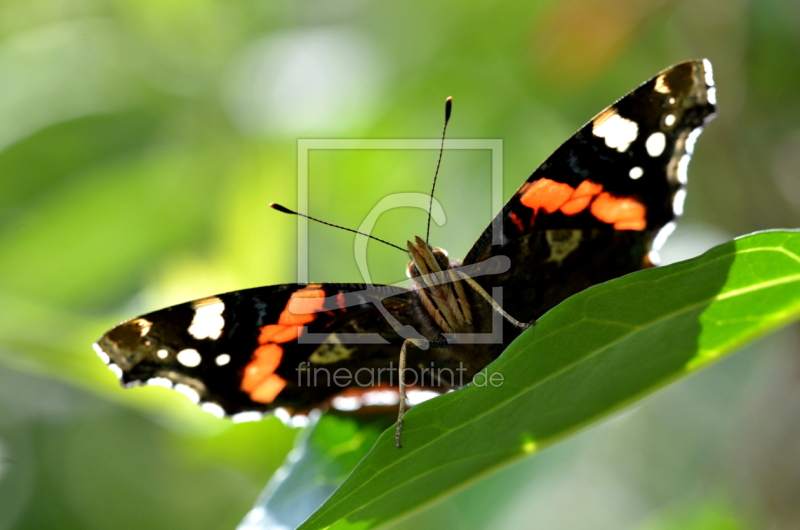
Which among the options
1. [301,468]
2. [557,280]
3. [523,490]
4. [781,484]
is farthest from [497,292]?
[781,484]

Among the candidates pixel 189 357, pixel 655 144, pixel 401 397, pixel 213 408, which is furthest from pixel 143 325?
pixel 655 144

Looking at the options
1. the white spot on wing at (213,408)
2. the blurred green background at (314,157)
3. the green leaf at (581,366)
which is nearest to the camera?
the green leaf at (581,366)

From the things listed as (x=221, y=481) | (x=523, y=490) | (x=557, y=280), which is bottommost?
(x=221, y=481)

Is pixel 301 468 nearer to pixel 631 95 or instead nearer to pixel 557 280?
pixel 557 280

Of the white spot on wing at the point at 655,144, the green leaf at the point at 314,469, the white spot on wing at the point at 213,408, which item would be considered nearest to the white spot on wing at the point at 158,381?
the white spot on wing at the point at 213,408

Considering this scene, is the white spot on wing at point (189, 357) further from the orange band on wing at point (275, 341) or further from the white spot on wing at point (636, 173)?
the white spot on wing at point (636, 173)

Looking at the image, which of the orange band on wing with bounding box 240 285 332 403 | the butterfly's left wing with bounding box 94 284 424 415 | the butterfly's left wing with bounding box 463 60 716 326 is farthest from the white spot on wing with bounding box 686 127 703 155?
the orange band on wing with bounding box 240 285 332 403
